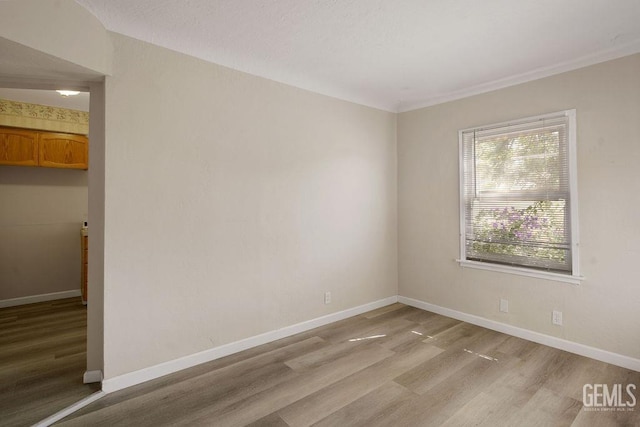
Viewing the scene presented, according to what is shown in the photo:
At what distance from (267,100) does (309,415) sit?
268 cm

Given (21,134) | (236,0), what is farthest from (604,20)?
(21,134)

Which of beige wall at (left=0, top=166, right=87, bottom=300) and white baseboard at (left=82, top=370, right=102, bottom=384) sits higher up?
beige wall at (left=0, top=166, right=87, bottom=300)

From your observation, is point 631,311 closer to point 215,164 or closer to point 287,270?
point 287,270

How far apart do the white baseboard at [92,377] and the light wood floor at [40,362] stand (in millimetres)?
42

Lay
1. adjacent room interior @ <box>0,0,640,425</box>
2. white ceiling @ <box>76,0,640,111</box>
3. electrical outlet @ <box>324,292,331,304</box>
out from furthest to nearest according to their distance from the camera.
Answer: electrical outlet @ <box>324,292,331,304</box>
adjacent room interior @ <box>0,0,640,425</box>
white ceiling @ <box>76,0,640,111</box>

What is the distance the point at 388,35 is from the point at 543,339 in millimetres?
3150

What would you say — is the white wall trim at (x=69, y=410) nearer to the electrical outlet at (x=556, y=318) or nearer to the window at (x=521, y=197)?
the window at (x=521, y=197)

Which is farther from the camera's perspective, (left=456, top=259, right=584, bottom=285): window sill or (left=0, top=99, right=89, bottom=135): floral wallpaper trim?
(left=0, top=99, right=89, bottom=135): floral wallpaper trim

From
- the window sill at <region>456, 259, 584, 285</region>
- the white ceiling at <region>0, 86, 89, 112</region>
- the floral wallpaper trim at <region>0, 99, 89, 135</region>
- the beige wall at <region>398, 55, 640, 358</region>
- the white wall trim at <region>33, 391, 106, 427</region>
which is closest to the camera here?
the white wall trim at <region>33, 391, 106, 427</region>

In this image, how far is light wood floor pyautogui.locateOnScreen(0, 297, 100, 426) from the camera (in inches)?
82.7

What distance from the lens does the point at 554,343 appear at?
2953mm

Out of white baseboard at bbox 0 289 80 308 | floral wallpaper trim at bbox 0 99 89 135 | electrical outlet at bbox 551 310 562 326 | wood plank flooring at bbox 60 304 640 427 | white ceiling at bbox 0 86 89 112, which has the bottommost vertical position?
wood plank flooring at bbox 60 304 640 427

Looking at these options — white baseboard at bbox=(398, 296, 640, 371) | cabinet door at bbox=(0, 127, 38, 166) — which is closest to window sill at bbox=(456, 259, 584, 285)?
white baseboard at bbox=(398, 296, 640, 371)

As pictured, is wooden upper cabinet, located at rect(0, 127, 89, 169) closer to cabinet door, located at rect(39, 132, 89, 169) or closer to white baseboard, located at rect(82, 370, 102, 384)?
cabinet door, located at rect(39, 132, 89, 169)
